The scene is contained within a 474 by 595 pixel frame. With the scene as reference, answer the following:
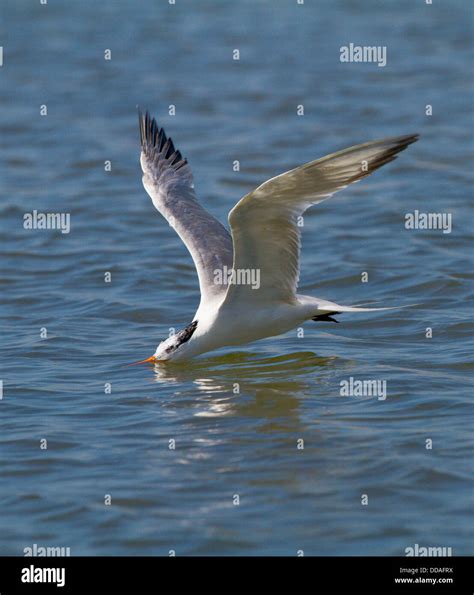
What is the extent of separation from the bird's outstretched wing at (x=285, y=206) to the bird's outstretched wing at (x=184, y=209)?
876mm

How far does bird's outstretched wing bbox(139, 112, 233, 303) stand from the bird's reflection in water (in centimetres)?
74

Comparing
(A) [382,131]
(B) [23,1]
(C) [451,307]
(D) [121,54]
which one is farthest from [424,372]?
(B) [23,1]

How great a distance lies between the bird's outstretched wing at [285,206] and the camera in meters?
7.86

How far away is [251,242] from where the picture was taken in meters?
8.59

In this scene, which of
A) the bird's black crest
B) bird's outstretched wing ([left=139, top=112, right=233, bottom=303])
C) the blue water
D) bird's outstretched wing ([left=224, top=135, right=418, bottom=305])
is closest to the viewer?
the blue water

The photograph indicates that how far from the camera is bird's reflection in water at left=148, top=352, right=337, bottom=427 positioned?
9.16 metres

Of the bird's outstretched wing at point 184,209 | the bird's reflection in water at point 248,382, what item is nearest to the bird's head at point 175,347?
the bird's reflection in water at point 248,382

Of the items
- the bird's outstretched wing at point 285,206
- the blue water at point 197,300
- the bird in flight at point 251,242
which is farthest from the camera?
the bird in flight at point 251,242

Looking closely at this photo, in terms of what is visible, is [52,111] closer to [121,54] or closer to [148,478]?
[121,54]

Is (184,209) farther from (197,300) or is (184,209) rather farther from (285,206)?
(285,206)

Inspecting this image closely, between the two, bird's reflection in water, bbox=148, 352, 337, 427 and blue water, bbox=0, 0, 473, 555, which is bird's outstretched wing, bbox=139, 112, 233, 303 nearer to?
bird's reflection in water, bbox=148, 352, 337, 427

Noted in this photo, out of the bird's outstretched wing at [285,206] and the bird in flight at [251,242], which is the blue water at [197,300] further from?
the bird's outstretched wing at [285,206]

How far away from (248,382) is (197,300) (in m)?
2.75

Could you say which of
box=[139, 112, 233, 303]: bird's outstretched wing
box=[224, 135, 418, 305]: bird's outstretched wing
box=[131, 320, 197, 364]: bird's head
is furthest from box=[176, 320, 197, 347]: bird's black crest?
box=[224, 135, 418, 305]: bird's outstretched wing
